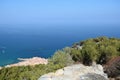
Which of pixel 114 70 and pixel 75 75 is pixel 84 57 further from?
pixel 75 75

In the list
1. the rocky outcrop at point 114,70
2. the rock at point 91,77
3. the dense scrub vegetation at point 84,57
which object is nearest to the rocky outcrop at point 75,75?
the rock at point 91,77

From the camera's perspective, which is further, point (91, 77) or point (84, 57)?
point (84, 57)

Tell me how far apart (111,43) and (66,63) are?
6.14 m

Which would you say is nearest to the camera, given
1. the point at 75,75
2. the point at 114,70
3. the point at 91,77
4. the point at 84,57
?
the point at 91,77

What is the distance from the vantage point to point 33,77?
22.2 meters

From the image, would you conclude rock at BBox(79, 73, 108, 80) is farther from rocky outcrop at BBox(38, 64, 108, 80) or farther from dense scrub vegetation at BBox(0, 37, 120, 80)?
dense scrub vegetation at BBox(0, 37, 120, 80)

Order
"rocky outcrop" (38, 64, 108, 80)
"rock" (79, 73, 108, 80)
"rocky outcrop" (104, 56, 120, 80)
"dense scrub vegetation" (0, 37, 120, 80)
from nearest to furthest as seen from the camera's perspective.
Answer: "rock" (79, 73, 108, 80)
"rocky outcrop" (38, 64, 108, 80)
"rocky outcrop" (104, 56, 120, 80)
"dense scrub vegetation" (0, 37, 120, 80)

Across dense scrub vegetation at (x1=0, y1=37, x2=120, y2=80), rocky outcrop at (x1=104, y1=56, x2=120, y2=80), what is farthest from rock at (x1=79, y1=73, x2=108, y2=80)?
dense scrub vegetation at (x1=0, y1=37, x2=120, y2=80)

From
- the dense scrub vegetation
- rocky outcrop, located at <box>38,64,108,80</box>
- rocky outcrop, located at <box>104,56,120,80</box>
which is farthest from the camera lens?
the dense scrub vegetation

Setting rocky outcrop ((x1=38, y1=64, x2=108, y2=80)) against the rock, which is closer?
the rock

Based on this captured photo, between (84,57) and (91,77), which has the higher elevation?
(91,77)

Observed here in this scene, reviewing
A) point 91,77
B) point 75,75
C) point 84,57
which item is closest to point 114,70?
point 91,77

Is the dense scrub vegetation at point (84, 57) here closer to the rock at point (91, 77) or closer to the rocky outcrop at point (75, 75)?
the rocky outcrop at point (75, 75)

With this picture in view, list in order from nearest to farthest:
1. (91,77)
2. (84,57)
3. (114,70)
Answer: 1. (91,77)
2. (114,70)
3. (84,57)
